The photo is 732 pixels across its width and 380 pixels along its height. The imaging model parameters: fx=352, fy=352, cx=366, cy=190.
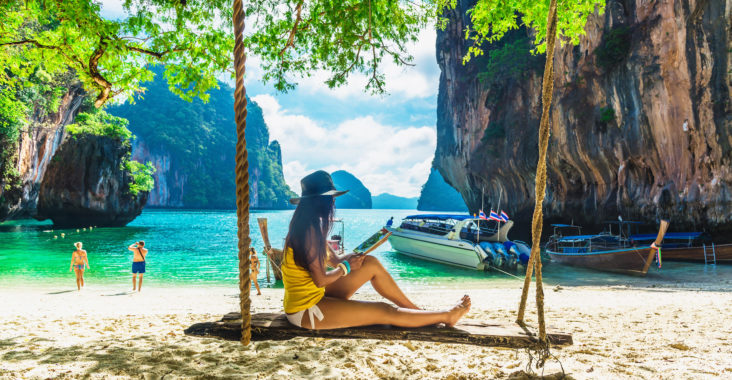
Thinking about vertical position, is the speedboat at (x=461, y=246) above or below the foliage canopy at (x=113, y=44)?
below

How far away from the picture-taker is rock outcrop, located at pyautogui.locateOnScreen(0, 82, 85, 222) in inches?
850

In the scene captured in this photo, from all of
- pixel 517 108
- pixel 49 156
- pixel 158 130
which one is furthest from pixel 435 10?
pixel 158 130

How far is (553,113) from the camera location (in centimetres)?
2156

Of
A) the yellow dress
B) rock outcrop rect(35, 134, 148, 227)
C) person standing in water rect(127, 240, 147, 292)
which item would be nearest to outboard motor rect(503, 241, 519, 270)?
person standing in water rect(127, 240, 147, 292)

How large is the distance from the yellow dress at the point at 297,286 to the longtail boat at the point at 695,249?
16.7 metres

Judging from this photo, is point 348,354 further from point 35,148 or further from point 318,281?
point 35,148

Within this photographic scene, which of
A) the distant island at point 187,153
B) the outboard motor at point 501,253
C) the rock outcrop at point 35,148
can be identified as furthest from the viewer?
the distant island at point 187,153

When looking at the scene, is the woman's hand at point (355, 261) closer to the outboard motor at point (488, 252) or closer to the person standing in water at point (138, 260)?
the person standing in water at point (138, 260)

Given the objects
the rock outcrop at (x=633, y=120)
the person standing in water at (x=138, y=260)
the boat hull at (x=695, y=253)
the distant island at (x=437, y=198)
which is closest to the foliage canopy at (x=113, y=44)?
the person standing in water at (x=138, y=260)

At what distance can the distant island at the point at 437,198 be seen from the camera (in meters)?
143

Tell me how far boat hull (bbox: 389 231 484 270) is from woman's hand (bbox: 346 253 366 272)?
12.3m

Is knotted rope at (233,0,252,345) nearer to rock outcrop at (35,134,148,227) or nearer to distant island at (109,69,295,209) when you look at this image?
rock outcrop at (35,134,148,227)

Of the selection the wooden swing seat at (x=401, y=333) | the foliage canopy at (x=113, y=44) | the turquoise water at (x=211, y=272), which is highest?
the foliage canopy at (x=113, y=44)

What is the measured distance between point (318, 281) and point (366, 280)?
0.59m
